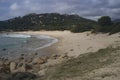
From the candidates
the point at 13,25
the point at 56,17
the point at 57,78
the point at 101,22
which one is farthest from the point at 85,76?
the point at 56,17

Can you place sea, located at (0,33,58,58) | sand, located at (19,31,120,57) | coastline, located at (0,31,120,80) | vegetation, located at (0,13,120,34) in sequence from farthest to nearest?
vegetation, located at (0,13,120,34), sea, located at (0,33,58,58), sand, located at (19,31,120,57), coastline, located at (0,31,120,80)

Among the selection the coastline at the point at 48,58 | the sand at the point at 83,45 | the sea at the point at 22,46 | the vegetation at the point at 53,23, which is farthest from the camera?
the vegetation at the point at 53,23

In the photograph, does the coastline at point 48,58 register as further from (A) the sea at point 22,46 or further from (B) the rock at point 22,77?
(A) the sea at point 22,46

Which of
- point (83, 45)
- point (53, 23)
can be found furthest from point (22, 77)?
point (53, 23)

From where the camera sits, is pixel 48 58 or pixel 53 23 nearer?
pixel 48 58

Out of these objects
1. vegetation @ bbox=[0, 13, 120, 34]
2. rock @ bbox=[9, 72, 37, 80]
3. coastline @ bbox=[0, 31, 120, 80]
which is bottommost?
vegetation @ bbox=[0, 13, 120, 34]

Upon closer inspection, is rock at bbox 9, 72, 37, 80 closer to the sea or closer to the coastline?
the coastline

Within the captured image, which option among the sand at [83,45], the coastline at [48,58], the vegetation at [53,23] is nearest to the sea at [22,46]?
the sand at [83,45]

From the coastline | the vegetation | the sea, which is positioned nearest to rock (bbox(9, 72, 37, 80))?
the coastline

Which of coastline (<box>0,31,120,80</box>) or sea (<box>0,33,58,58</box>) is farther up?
coastline (<box>0,31,120,80</box>)

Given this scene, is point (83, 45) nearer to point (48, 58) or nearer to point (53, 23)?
point (48, 58)

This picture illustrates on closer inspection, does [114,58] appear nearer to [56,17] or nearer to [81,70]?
[81,70]

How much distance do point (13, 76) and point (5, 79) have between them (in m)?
0.53

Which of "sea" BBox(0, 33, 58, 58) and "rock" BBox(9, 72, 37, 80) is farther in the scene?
"sea" BBox(0, 33, 58, 58)
